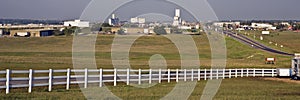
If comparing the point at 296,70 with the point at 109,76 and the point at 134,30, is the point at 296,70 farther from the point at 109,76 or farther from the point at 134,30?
the point at 134,30

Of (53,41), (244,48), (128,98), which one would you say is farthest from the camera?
(53,41)

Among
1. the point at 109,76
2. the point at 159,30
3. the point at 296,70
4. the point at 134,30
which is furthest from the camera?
the point at 134,30

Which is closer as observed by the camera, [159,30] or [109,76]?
[109,76]

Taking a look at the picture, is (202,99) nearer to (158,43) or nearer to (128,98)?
(128,98)

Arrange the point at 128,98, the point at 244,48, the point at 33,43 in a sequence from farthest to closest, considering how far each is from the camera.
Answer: the point at 33,43 < the point at 244,48 < the point at 128,98

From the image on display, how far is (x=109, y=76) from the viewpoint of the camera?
30422 millimetres

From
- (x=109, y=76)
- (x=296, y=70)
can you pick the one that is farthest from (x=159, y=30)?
(x=109, y=76)

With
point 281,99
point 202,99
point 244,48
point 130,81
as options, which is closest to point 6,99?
point 202,99

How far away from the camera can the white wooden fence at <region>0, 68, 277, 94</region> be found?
24.1m

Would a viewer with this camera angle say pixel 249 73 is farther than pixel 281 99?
Yes

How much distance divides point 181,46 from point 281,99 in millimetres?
85463

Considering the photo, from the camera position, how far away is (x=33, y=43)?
127000 mm

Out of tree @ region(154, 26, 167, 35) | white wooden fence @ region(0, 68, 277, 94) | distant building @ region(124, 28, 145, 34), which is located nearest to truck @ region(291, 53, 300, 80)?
white wooden fence @ region(0, 68, 277, 94)

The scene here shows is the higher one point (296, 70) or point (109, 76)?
point (109, 76)
